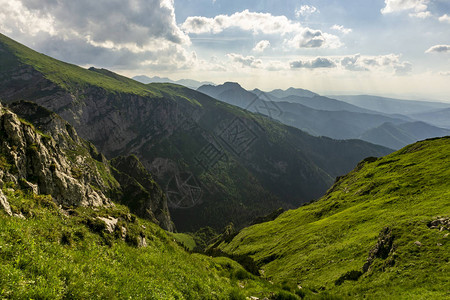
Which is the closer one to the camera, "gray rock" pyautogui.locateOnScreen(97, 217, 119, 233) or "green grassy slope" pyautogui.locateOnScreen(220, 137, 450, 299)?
"gray rock" pyautogui.locateOnScreen(97, 217, 119, 233)

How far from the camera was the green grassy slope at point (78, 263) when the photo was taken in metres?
9.25

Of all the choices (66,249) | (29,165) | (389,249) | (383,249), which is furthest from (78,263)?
(383,249)

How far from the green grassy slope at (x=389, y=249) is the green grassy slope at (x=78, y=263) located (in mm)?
15436

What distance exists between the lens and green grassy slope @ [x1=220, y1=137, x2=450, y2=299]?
1002 inches

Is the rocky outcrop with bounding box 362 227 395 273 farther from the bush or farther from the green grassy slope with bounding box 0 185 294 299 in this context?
the green grassy slope with bounding box 0 185 294 299

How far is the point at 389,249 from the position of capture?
31.0 metres

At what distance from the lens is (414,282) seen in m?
24.3

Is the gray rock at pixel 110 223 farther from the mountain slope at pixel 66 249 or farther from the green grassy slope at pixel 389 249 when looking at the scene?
the green grassy slope at pixel 389 249

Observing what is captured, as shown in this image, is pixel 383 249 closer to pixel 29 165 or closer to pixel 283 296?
pixel 283 296

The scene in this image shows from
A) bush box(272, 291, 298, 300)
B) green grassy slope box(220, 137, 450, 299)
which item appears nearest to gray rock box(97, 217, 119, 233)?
bush box(272, 291, 298, 300)

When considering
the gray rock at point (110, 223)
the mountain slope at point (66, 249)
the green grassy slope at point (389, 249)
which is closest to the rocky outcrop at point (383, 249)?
the green grassy slope at point (389, 249)

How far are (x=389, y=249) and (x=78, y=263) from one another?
123 ft

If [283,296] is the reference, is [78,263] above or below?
above

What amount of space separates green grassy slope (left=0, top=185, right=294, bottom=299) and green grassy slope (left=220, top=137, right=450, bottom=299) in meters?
15.4
